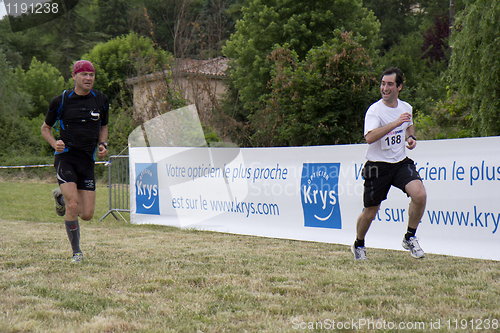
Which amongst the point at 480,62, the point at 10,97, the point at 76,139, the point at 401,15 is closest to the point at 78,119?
the point at 76,139

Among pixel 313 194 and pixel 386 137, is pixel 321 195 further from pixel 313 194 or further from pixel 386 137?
pixel 386 137

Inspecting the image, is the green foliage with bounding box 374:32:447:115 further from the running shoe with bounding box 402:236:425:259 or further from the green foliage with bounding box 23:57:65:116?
the green foliage with bounding box 23:57:65:116

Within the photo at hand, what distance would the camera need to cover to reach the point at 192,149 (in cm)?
939

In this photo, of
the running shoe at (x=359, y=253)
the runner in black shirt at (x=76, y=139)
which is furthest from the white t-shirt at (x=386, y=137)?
the runner in black shirt at (x=76, y=139)

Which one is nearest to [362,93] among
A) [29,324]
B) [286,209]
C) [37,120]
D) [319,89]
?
[319,89]

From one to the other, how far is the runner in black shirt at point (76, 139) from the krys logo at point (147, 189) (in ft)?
13.5

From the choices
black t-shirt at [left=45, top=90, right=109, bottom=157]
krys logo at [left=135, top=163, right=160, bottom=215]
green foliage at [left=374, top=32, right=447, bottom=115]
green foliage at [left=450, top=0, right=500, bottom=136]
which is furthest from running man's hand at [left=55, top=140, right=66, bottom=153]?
green foliage at [left=374, top=32, right=447, bottom=115]

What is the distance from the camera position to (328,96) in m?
14.5

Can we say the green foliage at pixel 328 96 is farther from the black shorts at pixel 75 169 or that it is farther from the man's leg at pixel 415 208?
the black shorts at pixel 75 169

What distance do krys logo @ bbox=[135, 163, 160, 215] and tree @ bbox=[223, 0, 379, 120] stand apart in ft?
50.7

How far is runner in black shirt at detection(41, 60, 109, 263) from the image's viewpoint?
5.40 metres

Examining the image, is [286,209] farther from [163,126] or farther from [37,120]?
[37,120]

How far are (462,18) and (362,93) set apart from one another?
444 cm

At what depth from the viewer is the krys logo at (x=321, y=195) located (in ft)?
23.4
